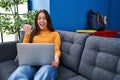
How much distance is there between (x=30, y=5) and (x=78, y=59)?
1636mm

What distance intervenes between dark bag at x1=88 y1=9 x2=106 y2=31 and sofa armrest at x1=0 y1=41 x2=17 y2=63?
1521 millimetres

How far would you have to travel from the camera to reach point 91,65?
1446 millimetres

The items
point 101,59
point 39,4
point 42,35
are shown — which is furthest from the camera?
point 39,4

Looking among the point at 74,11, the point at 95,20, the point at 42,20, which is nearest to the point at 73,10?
the point at 74,11

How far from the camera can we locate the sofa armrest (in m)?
2.01

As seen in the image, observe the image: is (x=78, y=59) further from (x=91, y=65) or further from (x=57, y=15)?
(x=57, y=15)

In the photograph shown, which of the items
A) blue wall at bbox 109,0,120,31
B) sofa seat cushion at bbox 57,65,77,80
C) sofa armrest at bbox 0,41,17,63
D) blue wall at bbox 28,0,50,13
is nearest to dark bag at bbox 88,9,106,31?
blue wall at bbox 109,0,120,31

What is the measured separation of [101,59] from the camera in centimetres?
133

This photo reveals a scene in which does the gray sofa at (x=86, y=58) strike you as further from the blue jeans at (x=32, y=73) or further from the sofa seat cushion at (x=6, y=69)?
the blue jeans at (x=32, y=73)

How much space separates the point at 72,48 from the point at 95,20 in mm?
1310

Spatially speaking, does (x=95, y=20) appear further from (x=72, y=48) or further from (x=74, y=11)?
(x=72, y=48)

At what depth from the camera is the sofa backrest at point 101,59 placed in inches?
48.8

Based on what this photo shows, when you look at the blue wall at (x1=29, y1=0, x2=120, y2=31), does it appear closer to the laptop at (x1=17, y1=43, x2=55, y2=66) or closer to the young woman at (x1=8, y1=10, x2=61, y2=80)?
the young woman at (x1=8, y1=10, x2=61, y2=80)

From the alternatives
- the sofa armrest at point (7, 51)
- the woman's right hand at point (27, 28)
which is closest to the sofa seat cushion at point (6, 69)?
the sofa armrest at point (7, 51)
